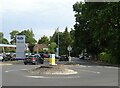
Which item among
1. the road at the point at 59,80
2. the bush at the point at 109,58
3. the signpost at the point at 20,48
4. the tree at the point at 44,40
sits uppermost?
the tree at the point at 44,40

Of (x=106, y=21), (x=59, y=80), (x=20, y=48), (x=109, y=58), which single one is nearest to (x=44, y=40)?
(x=20, y=48)

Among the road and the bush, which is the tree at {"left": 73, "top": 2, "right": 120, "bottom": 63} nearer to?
the bush

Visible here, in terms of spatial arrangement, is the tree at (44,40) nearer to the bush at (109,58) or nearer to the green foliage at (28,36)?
the green foliage at (28,36)

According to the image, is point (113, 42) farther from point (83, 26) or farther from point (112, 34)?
point (83, 26)

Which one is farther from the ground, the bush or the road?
the bush

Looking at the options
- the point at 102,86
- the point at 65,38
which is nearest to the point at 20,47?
the point at 102,86

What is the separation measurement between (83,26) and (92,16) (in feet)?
77.2

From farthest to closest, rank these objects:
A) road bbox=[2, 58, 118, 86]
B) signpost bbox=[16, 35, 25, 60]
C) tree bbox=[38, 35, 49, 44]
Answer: tree bbox=[38, 35, 49, 44]
signpost bbox=[16, 35, 25, 60]
road bbox=[2, 58, 118, 86]

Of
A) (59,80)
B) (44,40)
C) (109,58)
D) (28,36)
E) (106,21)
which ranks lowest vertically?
(59,80)

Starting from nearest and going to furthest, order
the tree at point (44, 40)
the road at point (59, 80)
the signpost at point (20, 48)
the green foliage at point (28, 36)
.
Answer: the road at point (59, 80) < the signpost at point (20, 48) < the tree at point (44, 40) < the green foliage at point (28, 36)

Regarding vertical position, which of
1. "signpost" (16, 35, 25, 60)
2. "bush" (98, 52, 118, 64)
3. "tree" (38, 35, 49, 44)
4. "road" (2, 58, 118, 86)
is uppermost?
"tree" (38, 35, 49, 44)

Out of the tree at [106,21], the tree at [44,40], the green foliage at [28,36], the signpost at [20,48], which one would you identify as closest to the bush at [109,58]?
the tree at [106,21]

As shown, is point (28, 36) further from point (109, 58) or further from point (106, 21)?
point (106, 21)

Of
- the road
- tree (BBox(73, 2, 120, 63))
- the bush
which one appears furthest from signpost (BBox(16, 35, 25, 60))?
the road
